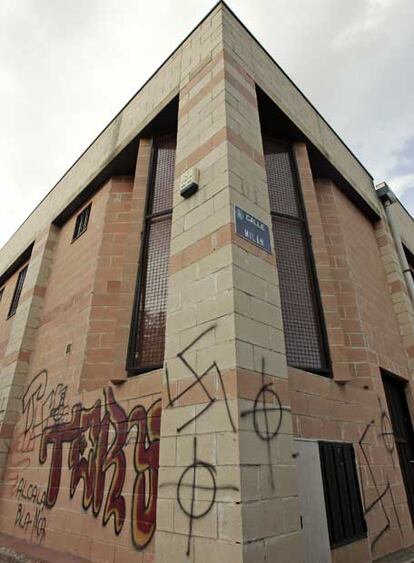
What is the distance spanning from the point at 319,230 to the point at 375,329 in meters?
2.10

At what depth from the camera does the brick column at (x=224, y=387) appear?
9.24ft

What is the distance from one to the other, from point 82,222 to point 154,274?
3823 mm

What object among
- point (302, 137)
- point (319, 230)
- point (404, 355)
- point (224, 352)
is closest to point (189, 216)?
point (224, 352)

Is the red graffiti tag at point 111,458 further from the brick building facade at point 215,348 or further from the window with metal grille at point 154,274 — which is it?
the window with metal grille at point 154,274

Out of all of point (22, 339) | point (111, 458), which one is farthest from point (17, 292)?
point (111, 458)

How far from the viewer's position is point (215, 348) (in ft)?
11.1

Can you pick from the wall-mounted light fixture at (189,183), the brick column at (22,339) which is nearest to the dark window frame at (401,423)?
the wall-mounted light fixture at (189,183)

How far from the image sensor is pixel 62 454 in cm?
542

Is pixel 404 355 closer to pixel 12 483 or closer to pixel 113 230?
pixel 113 230

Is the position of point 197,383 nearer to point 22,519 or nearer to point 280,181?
point 280,181

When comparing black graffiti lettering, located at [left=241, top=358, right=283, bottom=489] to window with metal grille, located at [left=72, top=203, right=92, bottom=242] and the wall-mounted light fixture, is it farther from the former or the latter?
window with metal grille, located at [left=72, top=203, right=92, bottom=242]

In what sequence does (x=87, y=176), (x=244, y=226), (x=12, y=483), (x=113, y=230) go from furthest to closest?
(x=87, y=176) → (x=113, y=230) → (x=12, y=483) → (x=244, y=226)

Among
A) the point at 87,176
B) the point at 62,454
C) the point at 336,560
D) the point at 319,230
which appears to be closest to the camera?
the point at 336,560

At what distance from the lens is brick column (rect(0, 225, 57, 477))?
7.05 metres
